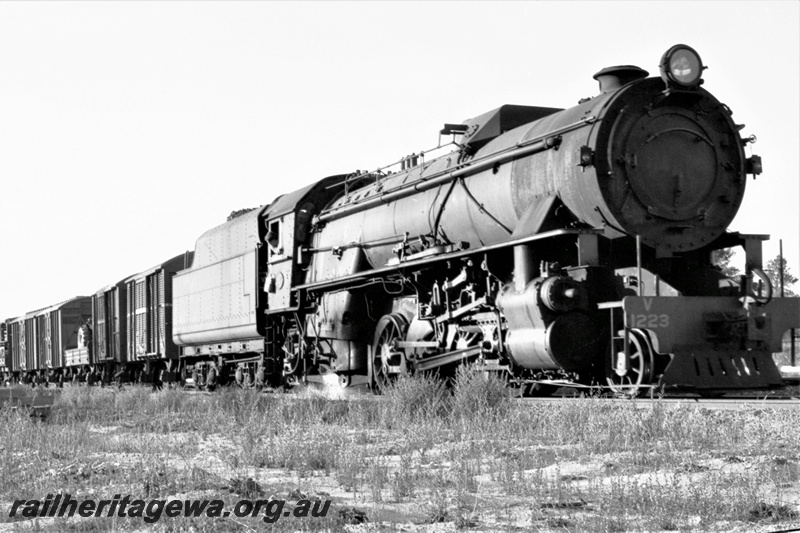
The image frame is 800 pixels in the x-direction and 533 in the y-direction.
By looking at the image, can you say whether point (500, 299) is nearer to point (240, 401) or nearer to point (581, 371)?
point (581, 371)

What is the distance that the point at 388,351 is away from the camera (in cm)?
1348

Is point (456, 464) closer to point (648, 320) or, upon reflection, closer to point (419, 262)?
point (648, 320)

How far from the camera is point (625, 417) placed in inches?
302

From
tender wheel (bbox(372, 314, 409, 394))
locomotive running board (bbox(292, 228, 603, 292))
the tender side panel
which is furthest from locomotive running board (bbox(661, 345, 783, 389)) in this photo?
the tender side panel

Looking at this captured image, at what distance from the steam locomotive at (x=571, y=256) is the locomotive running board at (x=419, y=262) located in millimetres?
33

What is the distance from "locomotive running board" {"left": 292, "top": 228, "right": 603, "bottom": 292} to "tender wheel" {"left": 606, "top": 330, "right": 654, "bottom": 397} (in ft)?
4.01

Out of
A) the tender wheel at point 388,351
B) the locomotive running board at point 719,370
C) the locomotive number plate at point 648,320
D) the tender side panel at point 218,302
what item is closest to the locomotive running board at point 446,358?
the tender wheel at point 388,351

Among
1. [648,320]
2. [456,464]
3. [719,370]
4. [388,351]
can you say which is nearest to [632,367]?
[648,320]

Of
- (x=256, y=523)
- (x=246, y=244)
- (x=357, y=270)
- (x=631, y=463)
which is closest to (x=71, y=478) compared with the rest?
(x=256, y=523)

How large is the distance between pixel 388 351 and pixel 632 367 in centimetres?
461

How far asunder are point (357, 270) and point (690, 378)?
6282 mm

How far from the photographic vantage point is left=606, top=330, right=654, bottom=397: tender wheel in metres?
9.41

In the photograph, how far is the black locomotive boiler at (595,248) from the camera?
9594 mm

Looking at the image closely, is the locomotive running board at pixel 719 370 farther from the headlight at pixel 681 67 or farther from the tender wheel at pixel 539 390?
the headlight at pixel 681 67
